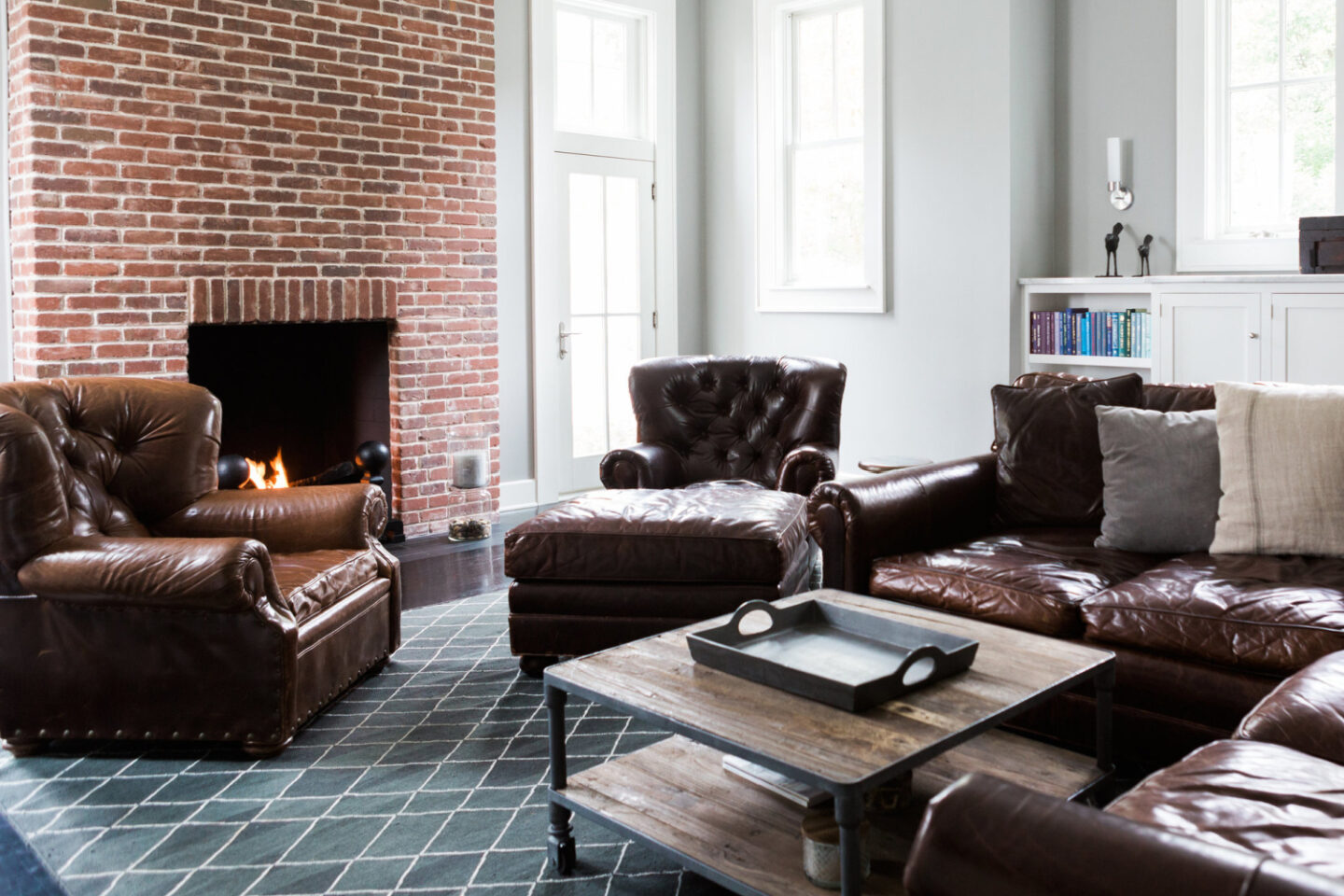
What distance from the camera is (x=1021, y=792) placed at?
3.85 ft

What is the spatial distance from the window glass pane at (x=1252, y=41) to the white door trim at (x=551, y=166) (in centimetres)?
303

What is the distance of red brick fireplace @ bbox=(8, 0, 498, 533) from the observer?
14.9 feet

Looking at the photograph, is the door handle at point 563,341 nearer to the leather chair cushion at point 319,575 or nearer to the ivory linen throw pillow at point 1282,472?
the leather chair cushion at point 319,575

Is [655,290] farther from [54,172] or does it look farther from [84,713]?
[84,713]

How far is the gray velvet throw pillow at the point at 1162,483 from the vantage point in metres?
3.06

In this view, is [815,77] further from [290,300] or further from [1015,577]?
[1015,577]

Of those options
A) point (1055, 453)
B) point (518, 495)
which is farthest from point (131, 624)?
point (518, 495)

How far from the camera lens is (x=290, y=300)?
520cm

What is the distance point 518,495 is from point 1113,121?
3.54 metres

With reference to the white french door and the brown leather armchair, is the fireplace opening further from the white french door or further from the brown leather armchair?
the brown leather armchair

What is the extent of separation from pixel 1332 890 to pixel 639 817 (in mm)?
1379

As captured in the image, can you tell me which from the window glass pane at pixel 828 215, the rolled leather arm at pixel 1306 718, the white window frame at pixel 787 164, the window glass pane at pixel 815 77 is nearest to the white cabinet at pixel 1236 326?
the white window frame at pixel 787 164

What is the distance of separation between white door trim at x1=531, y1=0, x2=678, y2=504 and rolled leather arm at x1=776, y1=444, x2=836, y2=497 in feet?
8.17

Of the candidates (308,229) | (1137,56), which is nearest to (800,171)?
(1137,56)
